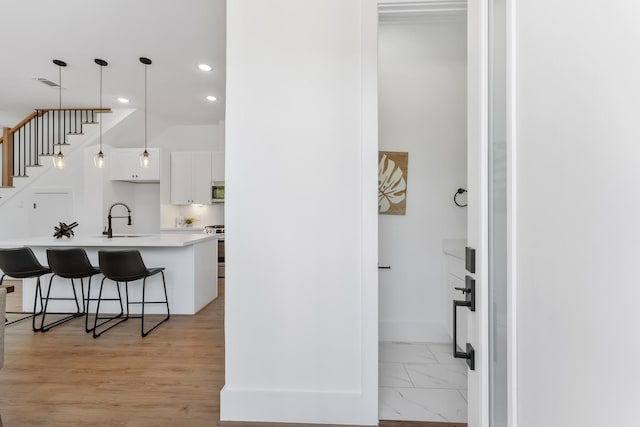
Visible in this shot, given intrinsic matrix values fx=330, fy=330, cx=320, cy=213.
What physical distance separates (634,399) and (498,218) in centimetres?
49

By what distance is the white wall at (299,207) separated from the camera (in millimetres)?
→ 1953

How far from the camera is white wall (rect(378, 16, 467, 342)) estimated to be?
335 centimetres

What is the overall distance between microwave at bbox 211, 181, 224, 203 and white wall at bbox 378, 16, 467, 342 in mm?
4409

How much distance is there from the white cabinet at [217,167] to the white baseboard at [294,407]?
541 cm

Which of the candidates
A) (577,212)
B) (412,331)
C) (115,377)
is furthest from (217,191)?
(577,212)

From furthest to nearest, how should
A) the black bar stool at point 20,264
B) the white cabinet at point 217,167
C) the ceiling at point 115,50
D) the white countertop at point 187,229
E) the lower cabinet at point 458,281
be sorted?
the white countertop at point 187,229
the white cabinet at point 217,167
the black bar stool at point 20,264
the ceiling at point 115,50
the lower cabinet at point 458,281

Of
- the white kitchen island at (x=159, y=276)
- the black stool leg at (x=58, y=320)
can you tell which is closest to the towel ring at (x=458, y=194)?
the white kitchen island at (x=159, y=276)

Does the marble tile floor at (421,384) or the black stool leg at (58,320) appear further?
the black stool leg at (58,320)

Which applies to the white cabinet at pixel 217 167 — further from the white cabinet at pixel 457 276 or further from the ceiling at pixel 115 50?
the white cabinet at pixel 457 276

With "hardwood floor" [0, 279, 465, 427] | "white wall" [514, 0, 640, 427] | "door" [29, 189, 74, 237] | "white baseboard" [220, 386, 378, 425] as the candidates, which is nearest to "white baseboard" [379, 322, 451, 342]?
"hardwood floor" [0, 279, 465, 427]

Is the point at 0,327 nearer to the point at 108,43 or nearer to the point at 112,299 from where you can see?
the point at 112,299

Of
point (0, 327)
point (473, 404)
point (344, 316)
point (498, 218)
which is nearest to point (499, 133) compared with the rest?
point (498, 218)

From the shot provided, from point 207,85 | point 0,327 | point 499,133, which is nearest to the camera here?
point 499,133

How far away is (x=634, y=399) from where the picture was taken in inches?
17.2
